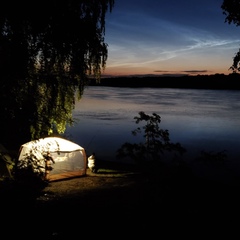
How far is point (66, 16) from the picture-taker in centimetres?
888

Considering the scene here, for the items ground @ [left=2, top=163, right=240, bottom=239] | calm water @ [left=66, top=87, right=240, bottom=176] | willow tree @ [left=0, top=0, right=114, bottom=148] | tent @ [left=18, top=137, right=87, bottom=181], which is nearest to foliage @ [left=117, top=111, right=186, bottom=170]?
ground @ [left=2, top=163, right=240, bottom=239]

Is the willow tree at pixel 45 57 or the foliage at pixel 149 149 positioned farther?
the foliage at pixel 149 149

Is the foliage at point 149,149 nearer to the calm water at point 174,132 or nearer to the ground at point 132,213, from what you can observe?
the ground at point 132,213

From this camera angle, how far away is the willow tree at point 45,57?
695 cm

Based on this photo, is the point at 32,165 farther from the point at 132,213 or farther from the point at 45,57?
the point at 45,57

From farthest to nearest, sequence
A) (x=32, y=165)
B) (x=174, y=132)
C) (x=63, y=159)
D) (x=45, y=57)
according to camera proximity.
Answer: (x=174, y=132) < (x=63, y=159) < (x=45, y=57) < (x=32, y=165)

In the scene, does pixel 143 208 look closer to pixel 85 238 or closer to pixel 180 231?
pixel 180 231

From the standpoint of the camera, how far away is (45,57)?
9.22 meters

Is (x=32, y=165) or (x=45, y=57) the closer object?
(x=32, y=165)

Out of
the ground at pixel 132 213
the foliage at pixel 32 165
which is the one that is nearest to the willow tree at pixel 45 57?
the foliage at pixel 32 165

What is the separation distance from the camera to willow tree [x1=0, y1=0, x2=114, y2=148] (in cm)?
695

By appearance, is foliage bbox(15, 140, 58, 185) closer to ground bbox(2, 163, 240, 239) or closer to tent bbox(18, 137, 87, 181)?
ground bbox(2, 163, 240, 239)

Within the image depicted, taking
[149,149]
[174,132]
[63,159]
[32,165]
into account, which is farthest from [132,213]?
[174,132]

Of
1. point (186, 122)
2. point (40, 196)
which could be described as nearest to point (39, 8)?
point (40, 196)
